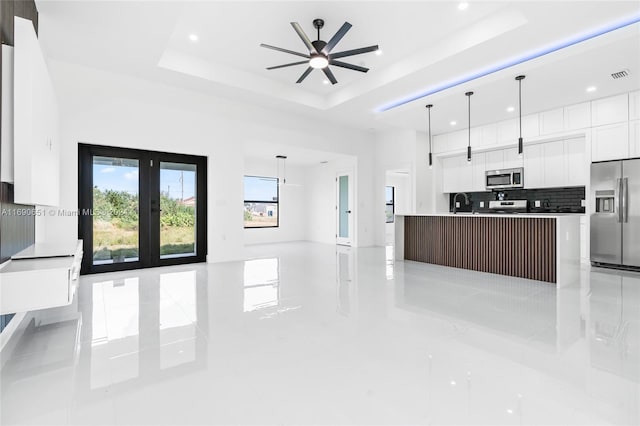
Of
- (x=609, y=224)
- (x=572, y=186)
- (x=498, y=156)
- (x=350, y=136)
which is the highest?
(x=350, y=136)

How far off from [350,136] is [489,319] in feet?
20.2

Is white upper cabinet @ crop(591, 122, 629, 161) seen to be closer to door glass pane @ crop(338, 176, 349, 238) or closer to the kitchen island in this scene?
the kitchen island

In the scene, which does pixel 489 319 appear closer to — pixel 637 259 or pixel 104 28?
pixel 637 259

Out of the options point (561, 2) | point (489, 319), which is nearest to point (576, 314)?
point (489, 319)

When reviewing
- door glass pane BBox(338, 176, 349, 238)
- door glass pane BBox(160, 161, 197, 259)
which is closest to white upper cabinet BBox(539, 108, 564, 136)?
door glass pane BBox(338, 176, 349, 238)

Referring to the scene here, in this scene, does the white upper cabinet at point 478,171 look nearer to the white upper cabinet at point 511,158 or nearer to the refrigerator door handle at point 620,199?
the white upper cabinet at point 511,158

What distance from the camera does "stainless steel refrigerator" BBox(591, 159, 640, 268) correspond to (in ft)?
17.2

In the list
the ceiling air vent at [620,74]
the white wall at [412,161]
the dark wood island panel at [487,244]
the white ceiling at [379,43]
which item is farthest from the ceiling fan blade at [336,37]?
the white wall at [412,161]

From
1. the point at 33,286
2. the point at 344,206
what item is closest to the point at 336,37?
the point at 33,286

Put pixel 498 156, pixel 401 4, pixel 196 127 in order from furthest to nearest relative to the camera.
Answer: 1. pixel 498 156
2. pixel 196 127
3. pixel 401 4

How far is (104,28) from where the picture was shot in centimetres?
386

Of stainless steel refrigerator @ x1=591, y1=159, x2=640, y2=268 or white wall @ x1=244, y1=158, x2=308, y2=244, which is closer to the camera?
stainless steel refrigerator @ x1=591, y1=159, x2=640, y2=268

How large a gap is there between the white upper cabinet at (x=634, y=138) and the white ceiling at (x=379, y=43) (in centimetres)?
59

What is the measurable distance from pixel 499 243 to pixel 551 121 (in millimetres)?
2901
